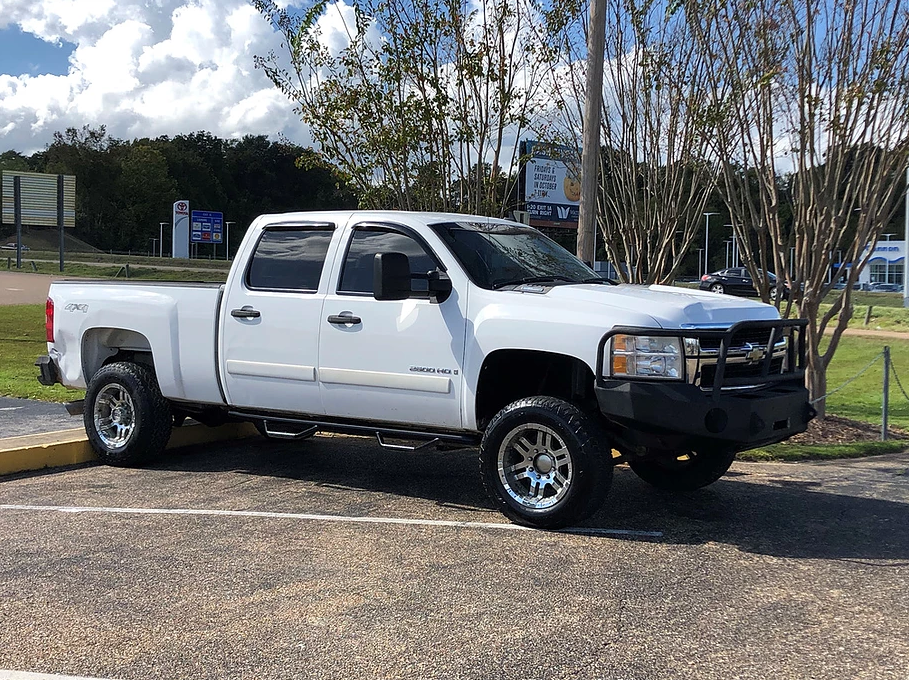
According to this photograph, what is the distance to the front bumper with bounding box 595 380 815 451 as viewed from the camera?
555 cm

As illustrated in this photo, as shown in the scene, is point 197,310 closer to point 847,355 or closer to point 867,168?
point 867,168

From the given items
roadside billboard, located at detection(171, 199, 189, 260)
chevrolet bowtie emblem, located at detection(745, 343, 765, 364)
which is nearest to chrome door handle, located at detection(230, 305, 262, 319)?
chevrolet bowtie emblem, located at detection(745, 343, 765, 364)

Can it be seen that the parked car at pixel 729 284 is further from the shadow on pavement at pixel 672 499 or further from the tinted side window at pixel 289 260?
the tinted side window at pixel 289 260

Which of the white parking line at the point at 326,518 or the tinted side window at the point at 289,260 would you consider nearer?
the white parking line at the point at 326,518

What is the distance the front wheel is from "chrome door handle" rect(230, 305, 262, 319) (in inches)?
83.6

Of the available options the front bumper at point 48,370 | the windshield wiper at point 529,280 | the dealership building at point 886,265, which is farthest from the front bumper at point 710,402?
the dealership building at point 886,265

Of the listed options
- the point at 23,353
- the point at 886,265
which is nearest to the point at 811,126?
the point at 23,353

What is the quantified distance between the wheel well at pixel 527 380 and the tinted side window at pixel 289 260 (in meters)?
1.54

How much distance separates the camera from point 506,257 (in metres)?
6.78

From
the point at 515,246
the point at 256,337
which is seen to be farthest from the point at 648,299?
the point at 256,337

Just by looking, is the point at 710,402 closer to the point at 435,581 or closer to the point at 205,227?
the point at 435,581

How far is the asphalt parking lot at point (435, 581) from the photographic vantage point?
→ 3969 mm

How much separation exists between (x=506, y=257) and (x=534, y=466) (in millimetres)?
1560

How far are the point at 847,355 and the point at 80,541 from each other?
59.9 feet
